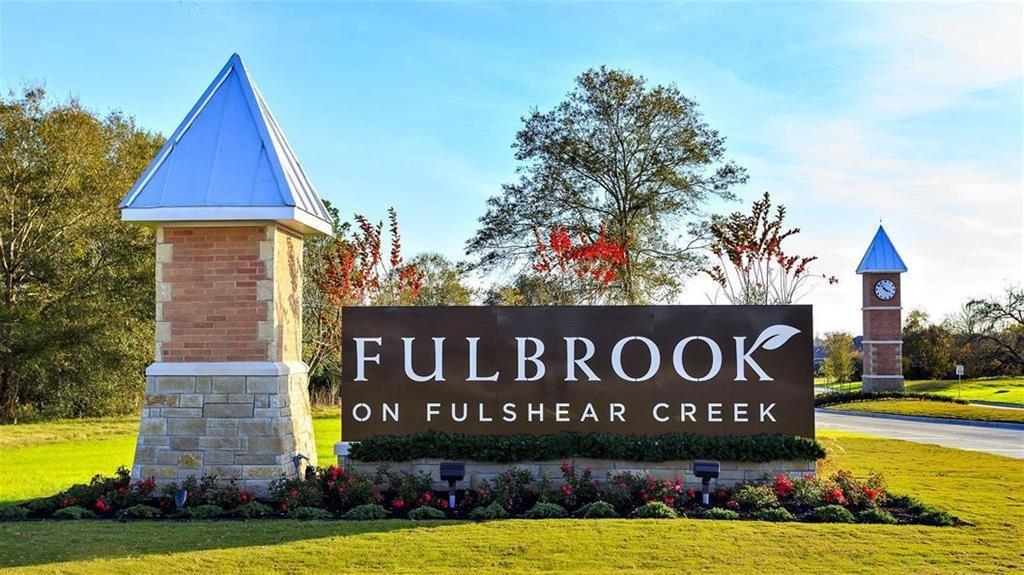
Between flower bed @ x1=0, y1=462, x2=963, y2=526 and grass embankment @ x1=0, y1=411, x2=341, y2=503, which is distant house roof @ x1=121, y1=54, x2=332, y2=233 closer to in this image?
flower bed @ x1=0, y1=462, x2=963, y2=526

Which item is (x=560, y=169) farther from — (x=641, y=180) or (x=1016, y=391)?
(x=1016, y=391)

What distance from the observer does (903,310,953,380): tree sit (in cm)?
5347

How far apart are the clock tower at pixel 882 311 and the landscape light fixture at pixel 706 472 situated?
3100 cm

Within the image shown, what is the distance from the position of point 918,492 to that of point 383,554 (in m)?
7.40

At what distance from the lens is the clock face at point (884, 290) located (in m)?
38.1

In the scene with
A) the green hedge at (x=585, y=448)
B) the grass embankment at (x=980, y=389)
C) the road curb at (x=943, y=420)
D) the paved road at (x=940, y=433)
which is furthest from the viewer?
the grass embankment at (x=980, y=389)

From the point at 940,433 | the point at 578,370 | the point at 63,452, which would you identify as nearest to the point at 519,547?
the point at 578,370

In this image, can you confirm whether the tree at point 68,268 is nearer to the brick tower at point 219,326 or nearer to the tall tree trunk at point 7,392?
the tall tree trunk at point 7,392

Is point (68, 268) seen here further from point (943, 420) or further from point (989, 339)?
point (989, 339)

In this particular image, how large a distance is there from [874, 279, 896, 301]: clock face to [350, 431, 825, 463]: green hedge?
3023 centimetres

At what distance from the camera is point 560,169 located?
3359 centimetres

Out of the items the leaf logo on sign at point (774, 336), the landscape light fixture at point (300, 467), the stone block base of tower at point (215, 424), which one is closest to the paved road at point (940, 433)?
the leaf logo on sign at point (774, 336)

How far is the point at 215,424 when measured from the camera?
9969 millimetres

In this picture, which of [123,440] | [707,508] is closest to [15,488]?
[123,440]
